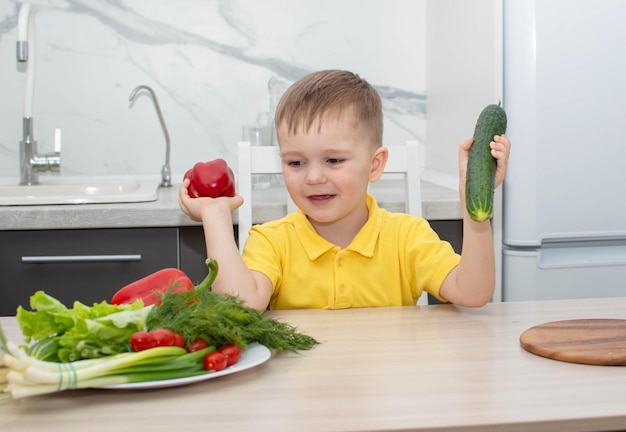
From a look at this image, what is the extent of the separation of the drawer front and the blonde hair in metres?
0.68

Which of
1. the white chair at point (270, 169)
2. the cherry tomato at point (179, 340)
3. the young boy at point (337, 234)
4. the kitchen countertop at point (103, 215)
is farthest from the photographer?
the kitchen countertop at point (103, 215)

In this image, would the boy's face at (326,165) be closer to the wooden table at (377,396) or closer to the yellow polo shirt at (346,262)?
the yellow polo shirt at (346,262)

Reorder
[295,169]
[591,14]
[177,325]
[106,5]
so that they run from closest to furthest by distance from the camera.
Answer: [177,325] → [295,169] → [591,14] → [106,5]

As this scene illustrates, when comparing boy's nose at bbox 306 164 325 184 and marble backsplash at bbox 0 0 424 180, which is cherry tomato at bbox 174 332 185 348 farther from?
marble backsplash at bbox 0 0 424 180

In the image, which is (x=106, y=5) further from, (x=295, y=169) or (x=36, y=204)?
(x=295, y=169)

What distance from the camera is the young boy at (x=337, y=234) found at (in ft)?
4.33

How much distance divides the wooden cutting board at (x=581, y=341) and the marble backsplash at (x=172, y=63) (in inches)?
64.8

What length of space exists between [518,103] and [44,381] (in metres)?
1.48

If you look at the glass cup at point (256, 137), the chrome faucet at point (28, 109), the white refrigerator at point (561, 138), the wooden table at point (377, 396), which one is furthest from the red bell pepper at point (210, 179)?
the chrome faucet at point (28, 109)

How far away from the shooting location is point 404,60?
2676mm

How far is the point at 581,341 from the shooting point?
103cm

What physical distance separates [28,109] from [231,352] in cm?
178

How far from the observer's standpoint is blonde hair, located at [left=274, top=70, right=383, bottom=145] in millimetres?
1357

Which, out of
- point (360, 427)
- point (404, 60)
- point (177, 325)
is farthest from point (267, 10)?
point (360, 427)
